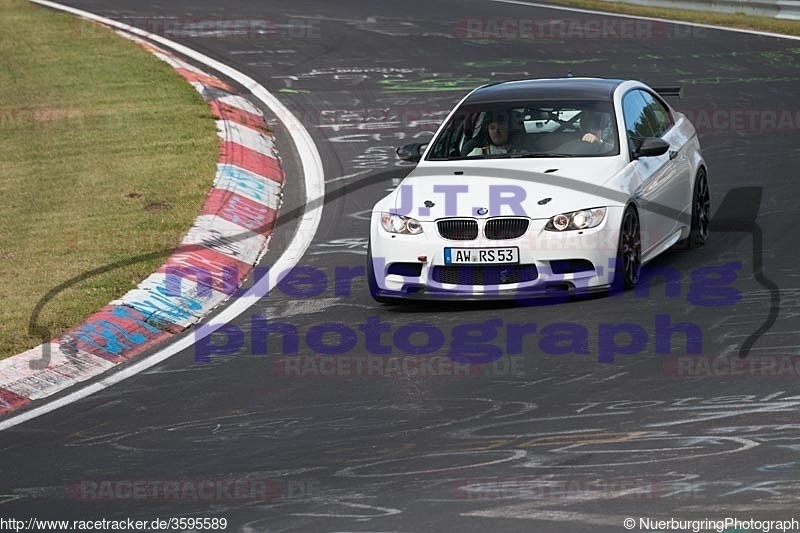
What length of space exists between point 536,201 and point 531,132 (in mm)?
1307

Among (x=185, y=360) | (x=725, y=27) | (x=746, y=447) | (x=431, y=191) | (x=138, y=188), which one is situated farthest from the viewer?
(x=725, y=27)

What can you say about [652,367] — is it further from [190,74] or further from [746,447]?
[190,74]

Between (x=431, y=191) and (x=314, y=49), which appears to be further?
(x=314, y=49)

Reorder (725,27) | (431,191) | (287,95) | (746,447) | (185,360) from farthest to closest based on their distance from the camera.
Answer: (725,27) → (287,95) → (431,191) → (185,360) → (746,447)

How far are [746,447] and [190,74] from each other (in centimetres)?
1515

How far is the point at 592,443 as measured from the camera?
7.42m

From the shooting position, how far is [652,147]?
37.8 feet

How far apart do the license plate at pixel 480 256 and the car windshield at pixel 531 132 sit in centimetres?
129

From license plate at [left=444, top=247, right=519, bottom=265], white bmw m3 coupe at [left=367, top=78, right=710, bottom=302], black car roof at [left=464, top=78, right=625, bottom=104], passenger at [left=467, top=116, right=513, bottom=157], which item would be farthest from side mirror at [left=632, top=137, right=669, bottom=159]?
license plate at [left=444, top=247, right=519, bottom=265]

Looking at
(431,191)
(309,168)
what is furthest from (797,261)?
(309,168)

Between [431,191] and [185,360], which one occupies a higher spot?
[431,191]

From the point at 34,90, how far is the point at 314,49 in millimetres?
4721

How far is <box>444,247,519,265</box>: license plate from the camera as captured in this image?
10.6 meters

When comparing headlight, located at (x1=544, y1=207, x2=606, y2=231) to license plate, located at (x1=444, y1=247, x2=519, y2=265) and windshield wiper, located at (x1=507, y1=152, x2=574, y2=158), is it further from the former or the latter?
windshield wiper, located at (x1=507, y1=152, x2=574, y2=158)
